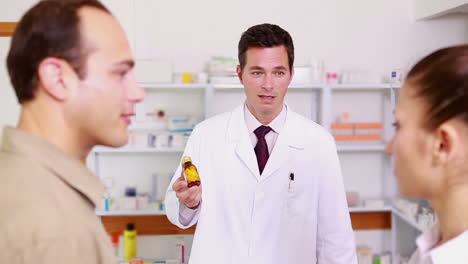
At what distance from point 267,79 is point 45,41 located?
102 cm

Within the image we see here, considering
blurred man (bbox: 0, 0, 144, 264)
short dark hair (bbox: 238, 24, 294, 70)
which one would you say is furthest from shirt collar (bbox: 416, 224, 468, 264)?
short dark hair (bbox: 238, 24, 294, 70)

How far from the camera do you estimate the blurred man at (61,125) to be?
0.57 m

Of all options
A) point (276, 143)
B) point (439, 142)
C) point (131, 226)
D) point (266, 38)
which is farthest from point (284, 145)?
point (131, 226)

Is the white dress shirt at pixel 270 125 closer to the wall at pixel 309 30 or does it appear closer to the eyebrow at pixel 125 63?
the eyebrow at pixel 125 63

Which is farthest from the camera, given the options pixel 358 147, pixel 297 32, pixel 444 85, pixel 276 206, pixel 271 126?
pixel 297 32

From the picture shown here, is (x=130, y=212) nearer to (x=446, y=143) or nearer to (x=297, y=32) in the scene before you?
(x=297, y=32)

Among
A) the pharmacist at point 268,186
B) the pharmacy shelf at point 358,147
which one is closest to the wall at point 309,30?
the pharmacy shelf at point 358,147

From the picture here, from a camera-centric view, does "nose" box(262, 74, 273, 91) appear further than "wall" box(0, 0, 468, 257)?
No

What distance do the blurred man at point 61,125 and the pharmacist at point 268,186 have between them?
2.54ft

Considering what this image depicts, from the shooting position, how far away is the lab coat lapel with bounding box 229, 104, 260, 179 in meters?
1.55

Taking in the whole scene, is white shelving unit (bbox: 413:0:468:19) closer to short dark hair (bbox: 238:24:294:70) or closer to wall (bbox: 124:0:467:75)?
wall (bbox: 124:0:467:75)

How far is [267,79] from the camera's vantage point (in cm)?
158

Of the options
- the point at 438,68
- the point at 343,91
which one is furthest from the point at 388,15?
the point at 438,68

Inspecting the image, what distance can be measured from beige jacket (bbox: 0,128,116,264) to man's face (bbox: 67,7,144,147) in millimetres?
66
